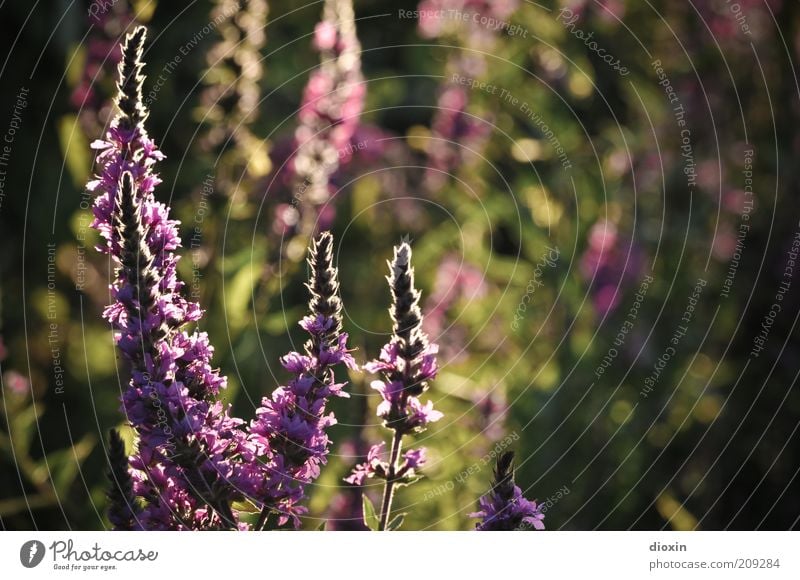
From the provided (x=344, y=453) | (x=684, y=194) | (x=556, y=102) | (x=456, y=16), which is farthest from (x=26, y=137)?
(x=684, y=194)

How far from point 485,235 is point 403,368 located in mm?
1133

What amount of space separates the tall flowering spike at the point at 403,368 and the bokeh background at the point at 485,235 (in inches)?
13.3

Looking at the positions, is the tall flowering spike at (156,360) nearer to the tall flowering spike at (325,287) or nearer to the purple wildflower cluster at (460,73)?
the tall flowering spike at (325,287)

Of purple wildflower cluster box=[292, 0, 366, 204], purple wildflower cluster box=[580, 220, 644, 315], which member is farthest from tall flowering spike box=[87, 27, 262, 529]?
purple wildflower cluster box=[580, 220, 644, 315]

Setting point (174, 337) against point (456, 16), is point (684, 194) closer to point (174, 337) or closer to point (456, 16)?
point (456, 16)

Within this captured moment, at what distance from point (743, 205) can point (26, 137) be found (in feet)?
4.61

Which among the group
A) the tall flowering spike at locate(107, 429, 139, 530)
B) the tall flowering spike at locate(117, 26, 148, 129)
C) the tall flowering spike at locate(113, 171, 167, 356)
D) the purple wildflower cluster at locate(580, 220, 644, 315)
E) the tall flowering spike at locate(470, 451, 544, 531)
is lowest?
the tall flowering spike at locate(470, 451, 544, 531)

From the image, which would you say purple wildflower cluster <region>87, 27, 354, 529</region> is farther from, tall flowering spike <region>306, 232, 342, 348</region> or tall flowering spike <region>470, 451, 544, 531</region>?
tall flowering spike <region>470, 451, 544, 531</region>

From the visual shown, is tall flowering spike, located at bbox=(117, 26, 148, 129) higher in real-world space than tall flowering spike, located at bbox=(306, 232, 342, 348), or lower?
higher

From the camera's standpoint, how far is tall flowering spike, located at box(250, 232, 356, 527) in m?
0.69

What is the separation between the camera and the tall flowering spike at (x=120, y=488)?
70cm

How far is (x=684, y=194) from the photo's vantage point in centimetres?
181

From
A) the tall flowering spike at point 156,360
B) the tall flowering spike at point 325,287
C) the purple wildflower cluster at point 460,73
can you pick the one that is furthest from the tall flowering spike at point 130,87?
the purple wildflower cluster at point 460,73

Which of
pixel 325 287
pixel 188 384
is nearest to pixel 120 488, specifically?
pixel 188 384
